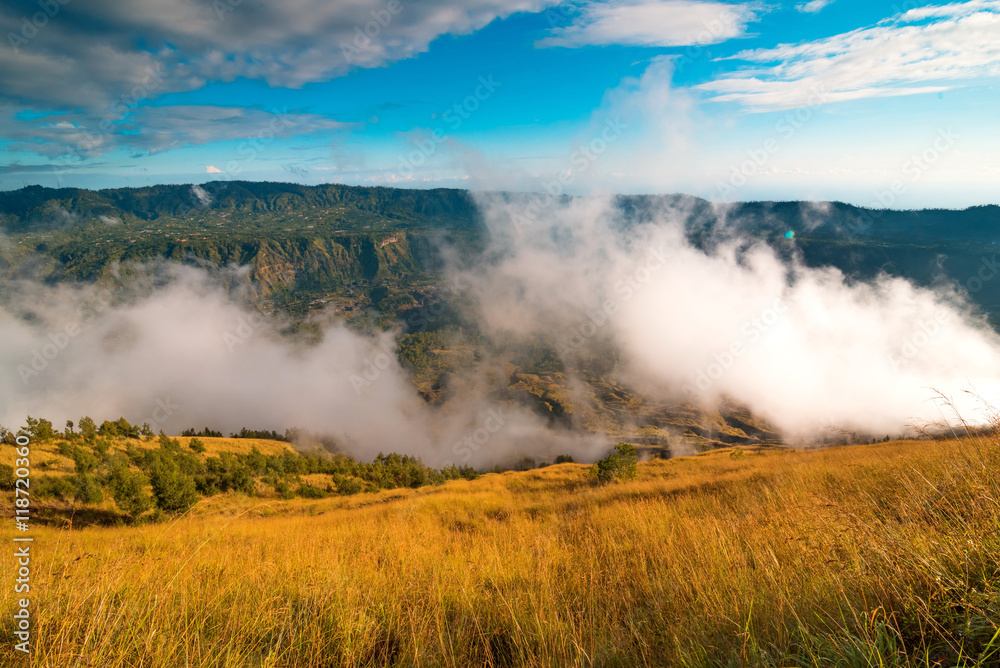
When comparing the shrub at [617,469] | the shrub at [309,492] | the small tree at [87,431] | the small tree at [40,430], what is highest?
the shrub at [617,469]

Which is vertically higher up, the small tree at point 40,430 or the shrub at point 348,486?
the small tree at point 40,430

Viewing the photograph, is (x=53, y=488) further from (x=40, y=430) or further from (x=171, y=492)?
(x=40, y=430)

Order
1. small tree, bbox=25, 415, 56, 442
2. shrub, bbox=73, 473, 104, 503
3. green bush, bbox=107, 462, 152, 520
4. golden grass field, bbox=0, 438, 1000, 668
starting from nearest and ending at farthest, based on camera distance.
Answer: golden grass field, bbox=0, 438, 1000, 668 → green bush, bbox=107, 462, 152, 520 → shrub, bbox=73, 473, 104, 503 → small tree, bbox=25, 415, 56, 442

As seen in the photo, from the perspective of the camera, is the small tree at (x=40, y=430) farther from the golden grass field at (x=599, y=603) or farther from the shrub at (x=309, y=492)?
the golden grass field at (x=599, y=603)

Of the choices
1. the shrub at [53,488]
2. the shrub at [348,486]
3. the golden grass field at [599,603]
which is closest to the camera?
the golden grass field at [599,603]

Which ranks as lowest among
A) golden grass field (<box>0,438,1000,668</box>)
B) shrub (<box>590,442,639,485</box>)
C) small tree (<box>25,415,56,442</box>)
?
small tree (<box>25,415,56,442</box>)

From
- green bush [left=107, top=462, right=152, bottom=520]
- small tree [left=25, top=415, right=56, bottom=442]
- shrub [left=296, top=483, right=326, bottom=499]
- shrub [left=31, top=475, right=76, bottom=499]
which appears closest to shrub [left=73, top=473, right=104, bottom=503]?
shrub [left=31, top=475, right=76, bottom=499]

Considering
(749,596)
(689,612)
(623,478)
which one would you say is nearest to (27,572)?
(689,612)

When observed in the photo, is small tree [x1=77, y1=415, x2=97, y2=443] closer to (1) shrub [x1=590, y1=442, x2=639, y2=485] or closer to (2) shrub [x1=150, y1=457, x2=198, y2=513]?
(2) shrub [x1=150, y1=457, x2=198, y2=513]

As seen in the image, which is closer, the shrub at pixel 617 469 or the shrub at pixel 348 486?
the shrub at pixel 617 469

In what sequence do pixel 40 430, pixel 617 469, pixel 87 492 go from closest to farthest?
pixel 617 469 < pixel 87 492 < pixel 40 430

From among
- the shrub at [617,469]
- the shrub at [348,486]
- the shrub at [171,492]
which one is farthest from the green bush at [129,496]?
the shrub at [617,469]

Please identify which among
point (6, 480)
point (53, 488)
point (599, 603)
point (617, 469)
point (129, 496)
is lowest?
point (53, 488)

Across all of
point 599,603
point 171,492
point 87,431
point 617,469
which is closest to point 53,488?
point 171,492
